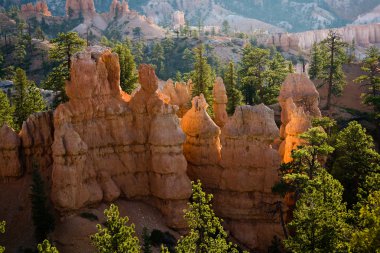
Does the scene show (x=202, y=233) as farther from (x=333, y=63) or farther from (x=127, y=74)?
(x=333, y=63)

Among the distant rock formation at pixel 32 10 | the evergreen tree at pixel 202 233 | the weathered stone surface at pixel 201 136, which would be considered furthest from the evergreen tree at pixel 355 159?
the distant rock formation at pixel 32 10

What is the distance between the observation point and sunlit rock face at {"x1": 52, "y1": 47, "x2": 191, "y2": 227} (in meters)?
29.6

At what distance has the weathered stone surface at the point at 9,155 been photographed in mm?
31062

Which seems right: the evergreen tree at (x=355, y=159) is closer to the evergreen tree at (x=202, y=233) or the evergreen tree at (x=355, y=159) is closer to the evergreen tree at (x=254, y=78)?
the evergreen tree at (x=202, y=233)

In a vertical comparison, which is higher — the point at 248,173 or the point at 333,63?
the point at 333,63

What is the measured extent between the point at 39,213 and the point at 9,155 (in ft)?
17.4

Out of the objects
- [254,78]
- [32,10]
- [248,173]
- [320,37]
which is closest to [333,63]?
[254,78]

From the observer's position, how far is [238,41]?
162 m

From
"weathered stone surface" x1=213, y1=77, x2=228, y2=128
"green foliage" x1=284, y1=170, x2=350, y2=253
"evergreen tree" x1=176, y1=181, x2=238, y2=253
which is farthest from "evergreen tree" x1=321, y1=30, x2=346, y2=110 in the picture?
"evergreen tree" x1=176, y1=181, x2=238, y2=253

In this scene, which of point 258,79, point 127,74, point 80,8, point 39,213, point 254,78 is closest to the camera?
point 39,213

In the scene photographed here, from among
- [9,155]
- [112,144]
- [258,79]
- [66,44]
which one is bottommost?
[9,155]

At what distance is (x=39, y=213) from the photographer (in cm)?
2845

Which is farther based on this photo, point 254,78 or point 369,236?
point 254,78

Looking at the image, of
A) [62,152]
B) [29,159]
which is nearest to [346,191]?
[62,152]
